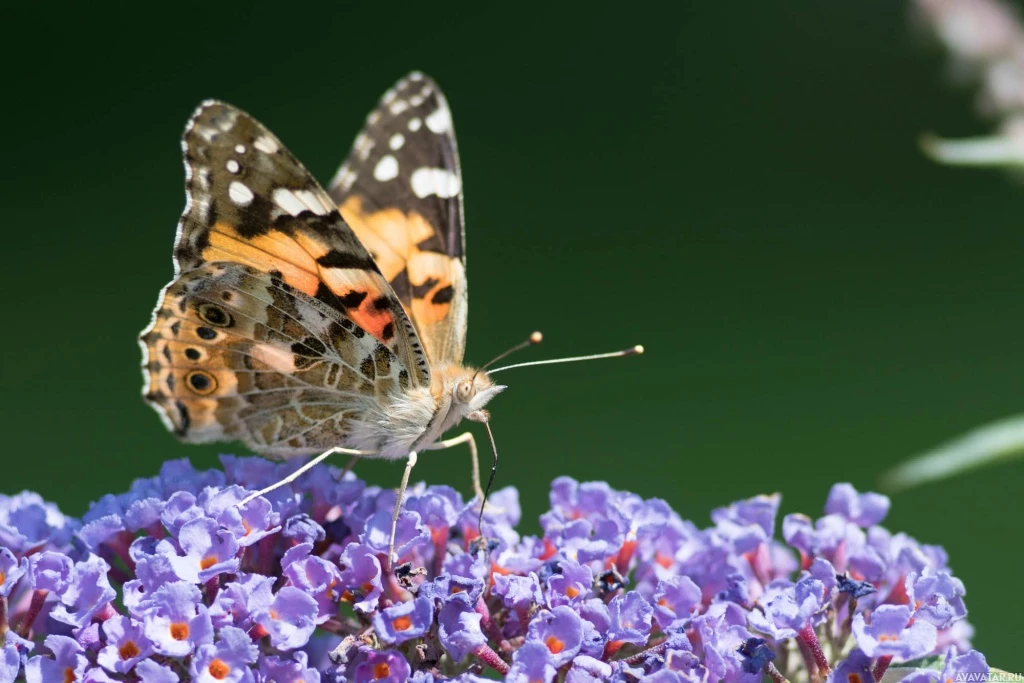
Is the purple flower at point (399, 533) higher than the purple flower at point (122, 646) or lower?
higher

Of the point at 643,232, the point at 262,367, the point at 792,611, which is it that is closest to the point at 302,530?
the point at 262,367

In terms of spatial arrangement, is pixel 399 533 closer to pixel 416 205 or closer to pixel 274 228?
pixel 274 228

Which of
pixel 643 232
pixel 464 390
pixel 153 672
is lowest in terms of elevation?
pixel 153 672

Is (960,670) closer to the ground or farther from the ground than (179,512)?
closer to the ground

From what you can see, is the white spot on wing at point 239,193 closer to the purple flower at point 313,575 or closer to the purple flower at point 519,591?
the purple flower at point 313,575

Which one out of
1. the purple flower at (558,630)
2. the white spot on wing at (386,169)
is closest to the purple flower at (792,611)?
the purple flower at (558,630)
